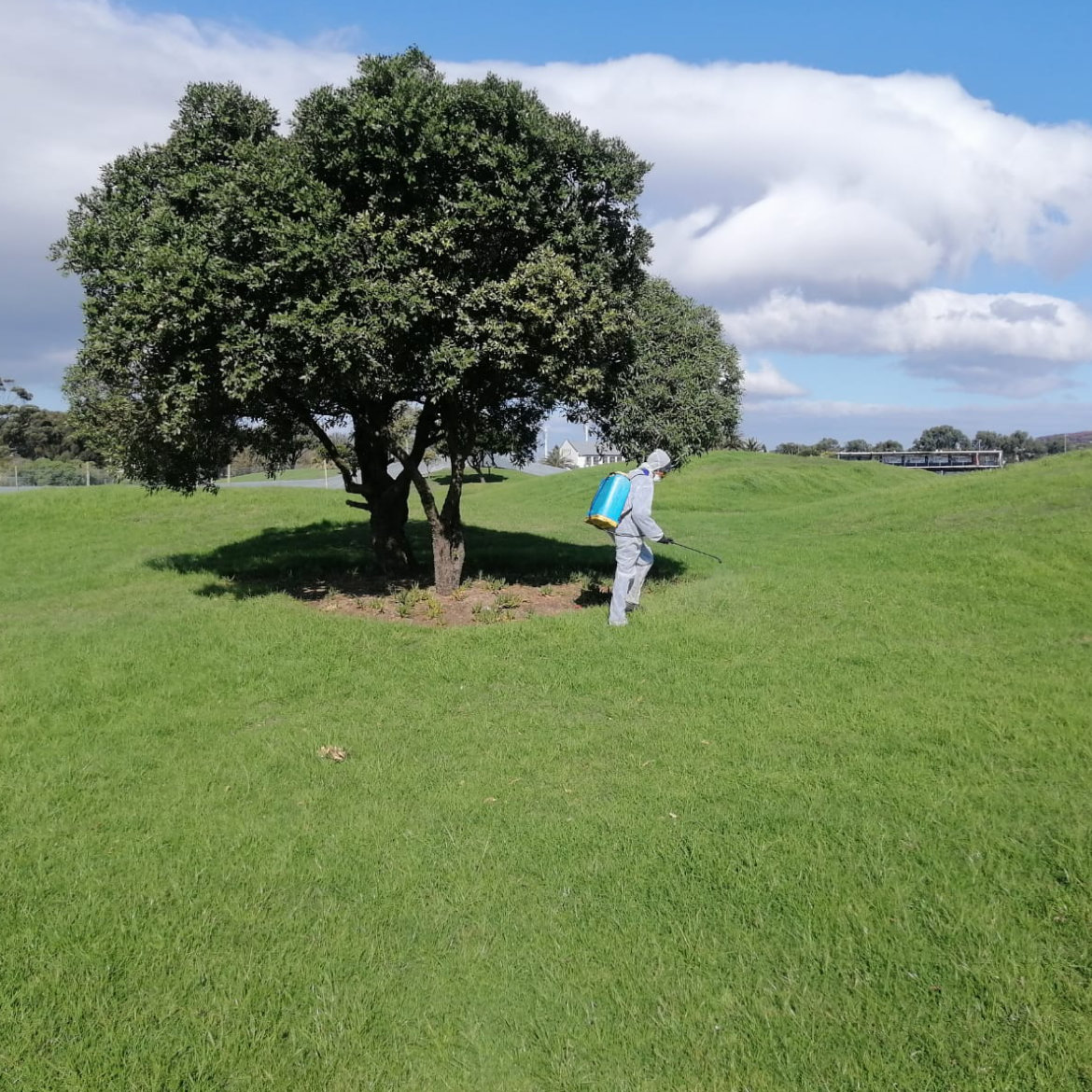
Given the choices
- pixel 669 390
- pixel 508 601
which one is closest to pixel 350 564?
pixel 508 601

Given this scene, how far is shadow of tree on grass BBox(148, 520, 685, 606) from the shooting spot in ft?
42.9

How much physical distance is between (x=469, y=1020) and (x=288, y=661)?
5.75 m

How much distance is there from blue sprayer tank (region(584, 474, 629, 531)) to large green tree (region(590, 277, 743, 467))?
170 cm

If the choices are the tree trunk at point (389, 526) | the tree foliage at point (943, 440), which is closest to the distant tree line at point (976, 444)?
the tree foliage at point (943, 440)

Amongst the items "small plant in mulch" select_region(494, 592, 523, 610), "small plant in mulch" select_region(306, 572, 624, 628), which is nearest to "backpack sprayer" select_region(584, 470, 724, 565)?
"small plant in mulch" select_region(306, 572, 624, 628)

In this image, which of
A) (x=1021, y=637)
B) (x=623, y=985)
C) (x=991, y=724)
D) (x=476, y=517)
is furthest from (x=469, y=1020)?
(x=476, y=517)

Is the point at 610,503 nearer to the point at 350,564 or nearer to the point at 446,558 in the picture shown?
the point at 446,558

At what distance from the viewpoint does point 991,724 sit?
6.44 m

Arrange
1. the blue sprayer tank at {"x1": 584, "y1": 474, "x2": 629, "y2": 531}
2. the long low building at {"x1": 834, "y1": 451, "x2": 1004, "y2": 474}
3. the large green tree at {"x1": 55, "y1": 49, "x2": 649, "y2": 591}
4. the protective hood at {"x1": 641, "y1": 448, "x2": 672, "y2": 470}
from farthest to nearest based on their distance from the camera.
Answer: the long low building at {"x1": 834, "y1": 451, "x2": 1004, "y2": 474} < the protective hood at {"x1": 641, "y1": 448, "x2": 672, "y2": 470} < the blue sprayer tank at {"x1": 584, "y1": 474, "x2": 629, "y2": 531} < the large green tree at {"x1": 55, "y1": 49, "x2": 649, "y2": 591}

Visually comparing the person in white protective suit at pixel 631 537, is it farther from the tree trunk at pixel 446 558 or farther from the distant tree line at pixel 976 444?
the distant tree line at pixel 976 444

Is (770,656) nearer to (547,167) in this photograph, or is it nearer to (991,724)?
(991,724)

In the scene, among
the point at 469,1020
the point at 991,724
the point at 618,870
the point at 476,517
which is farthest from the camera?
the point at 476,517

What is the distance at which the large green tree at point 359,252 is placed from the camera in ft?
30.2

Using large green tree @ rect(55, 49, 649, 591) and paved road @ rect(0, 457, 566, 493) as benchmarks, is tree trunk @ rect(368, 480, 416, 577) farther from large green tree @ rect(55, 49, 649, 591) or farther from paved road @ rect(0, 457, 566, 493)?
paved road @ rect(0, 457, 566, 493)
